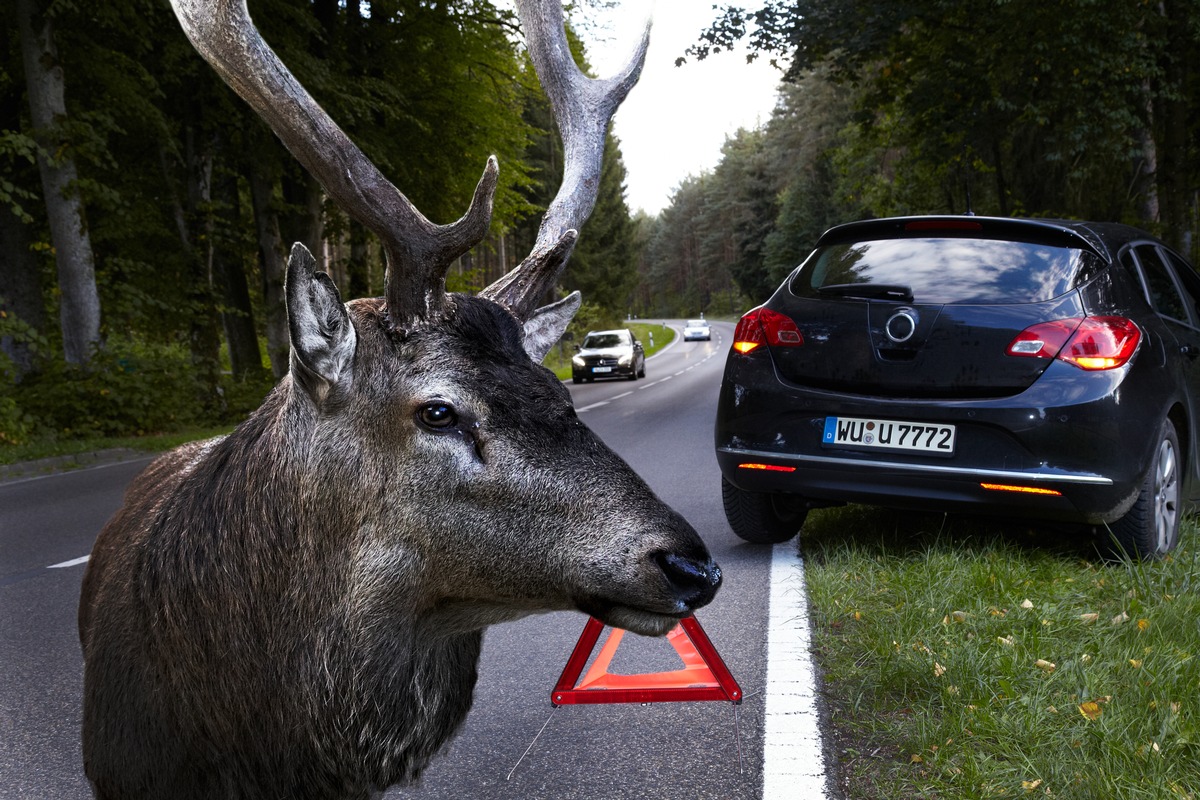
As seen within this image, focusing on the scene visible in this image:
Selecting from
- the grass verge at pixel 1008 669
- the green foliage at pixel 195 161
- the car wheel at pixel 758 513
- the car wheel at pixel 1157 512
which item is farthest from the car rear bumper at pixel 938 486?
the green foliage at pixel 195 161

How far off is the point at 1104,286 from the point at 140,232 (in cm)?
1876

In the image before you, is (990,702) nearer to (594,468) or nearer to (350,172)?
(594,468)

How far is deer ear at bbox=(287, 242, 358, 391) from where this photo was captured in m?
1.91

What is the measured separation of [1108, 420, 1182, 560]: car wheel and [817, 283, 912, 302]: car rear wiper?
4.83 ft

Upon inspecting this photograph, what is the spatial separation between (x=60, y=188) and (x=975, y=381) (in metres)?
13.0

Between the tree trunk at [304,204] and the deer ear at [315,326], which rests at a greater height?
the tree trunk at [304,204]

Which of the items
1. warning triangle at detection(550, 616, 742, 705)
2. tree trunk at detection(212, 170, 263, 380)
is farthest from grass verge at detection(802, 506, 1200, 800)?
tree trunk at detection(212, 170, 263, 380)

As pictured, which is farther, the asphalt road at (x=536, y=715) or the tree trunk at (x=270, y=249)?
the tree trunk at (x=270, y=249)

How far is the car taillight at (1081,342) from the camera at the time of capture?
4.60 m

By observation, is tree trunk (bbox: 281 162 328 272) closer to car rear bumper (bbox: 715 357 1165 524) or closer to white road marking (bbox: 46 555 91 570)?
white road marking (bbox: 46 555 91 570)

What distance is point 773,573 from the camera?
536 centimetres

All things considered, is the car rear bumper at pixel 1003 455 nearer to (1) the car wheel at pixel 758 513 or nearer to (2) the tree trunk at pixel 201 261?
(1) the car wheel at pixel 758 513

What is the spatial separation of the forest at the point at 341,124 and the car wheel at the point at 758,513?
5983 mm

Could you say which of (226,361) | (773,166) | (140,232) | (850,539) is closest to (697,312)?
(773,166)
